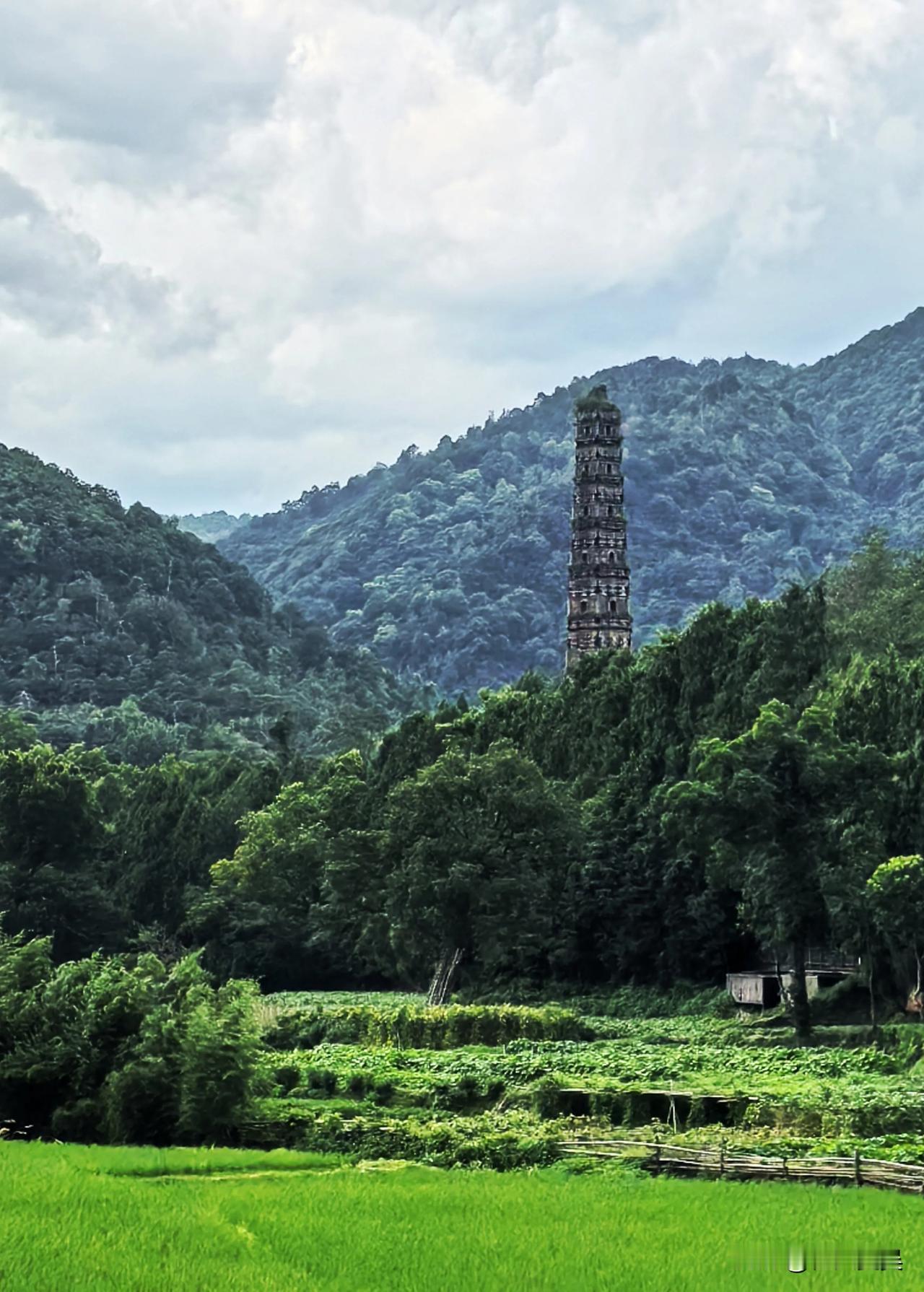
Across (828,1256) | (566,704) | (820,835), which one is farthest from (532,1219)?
(566,704)

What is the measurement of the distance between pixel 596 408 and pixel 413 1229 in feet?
214

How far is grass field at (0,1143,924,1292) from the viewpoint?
16656 millimetres

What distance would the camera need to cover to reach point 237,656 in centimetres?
12231

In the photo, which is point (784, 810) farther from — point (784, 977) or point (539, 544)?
point (539, 544)

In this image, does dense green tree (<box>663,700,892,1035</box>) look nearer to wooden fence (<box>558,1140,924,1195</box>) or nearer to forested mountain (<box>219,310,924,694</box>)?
wooden fence (<box>558,1140,924,1195</box>)

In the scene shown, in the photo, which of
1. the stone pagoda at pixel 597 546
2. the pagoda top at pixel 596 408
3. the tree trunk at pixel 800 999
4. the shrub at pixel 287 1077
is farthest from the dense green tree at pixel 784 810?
the pagoda top at pixel 596 408

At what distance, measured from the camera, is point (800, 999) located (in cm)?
3994

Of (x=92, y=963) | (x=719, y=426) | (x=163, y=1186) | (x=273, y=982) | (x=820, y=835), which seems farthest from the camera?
(x=719, y=426)

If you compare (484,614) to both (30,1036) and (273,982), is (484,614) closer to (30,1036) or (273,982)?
(273,982)

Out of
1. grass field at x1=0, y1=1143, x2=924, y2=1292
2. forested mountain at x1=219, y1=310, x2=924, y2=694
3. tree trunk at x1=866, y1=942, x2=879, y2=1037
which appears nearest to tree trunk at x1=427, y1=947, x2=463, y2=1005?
tree trunk at x1=866, y1=942, x2=879, y2=1037

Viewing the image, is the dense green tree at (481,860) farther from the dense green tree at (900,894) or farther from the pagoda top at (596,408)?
the pagoda top at (596,408)

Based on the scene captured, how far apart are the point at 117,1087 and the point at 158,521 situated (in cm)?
10759

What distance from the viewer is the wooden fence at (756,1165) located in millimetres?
22297

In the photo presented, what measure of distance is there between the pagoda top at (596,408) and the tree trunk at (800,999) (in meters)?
43.2
